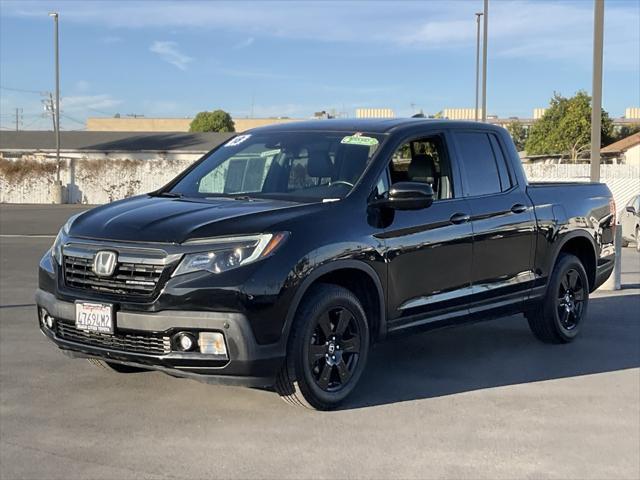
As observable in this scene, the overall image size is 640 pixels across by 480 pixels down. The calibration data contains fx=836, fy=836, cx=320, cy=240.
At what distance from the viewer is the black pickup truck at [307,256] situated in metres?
5.00

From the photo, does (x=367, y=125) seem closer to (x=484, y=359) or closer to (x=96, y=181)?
(x=484, y=359)

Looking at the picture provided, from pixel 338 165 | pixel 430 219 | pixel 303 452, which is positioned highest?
pixel 338 165

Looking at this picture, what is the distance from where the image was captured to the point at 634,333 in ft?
27.7

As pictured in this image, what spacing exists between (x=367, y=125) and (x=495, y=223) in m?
1.35

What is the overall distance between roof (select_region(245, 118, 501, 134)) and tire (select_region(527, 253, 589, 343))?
5.50ft

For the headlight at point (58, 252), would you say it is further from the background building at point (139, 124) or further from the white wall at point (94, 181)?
the background building at point (139, 124)

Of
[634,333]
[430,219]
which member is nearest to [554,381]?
[430,219]

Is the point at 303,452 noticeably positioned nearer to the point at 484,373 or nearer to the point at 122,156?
the point at 484,373

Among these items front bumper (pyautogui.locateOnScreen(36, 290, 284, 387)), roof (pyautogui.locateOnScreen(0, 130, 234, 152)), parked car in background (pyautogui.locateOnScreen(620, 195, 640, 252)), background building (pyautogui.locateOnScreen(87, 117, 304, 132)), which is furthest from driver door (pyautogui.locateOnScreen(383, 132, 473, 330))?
background building (pyautogui.locateOnScreen(87, 117, 304, 132))

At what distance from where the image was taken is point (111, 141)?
60250mm

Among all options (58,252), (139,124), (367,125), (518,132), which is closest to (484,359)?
(367,125)

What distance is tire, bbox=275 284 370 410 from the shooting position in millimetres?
5254

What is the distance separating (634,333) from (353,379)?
4.03 metres

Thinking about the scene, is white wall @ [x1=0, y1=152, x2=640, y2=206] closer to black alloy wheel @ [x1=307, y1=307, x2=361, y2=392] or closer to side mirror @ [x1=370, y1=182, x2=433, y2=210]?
side mirror @ [x1=370, y1=182, x2=433, y2=210]
